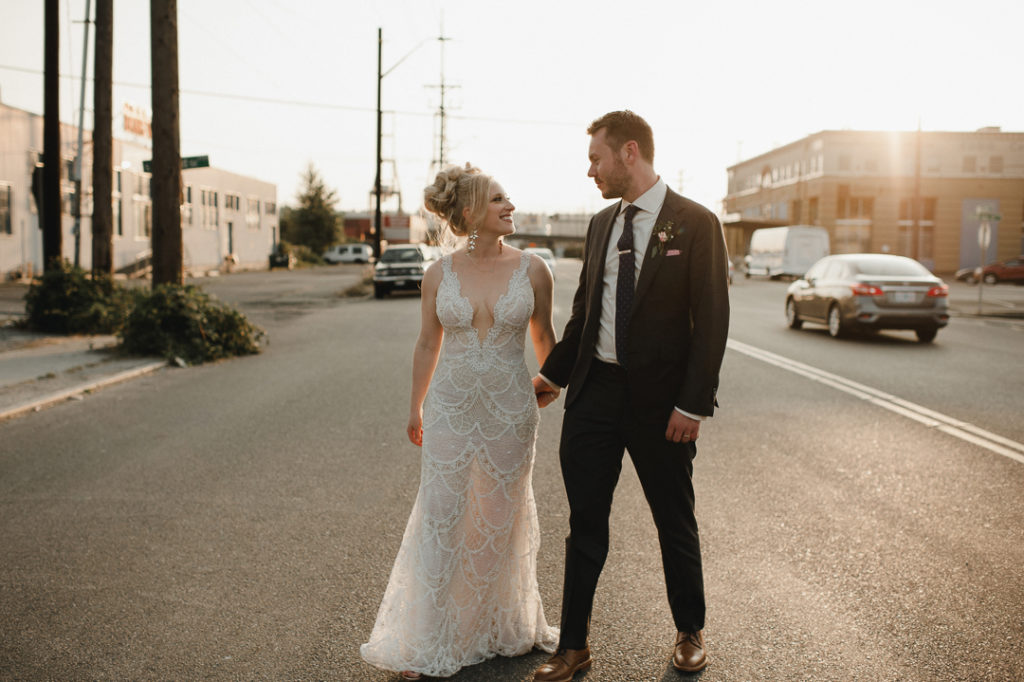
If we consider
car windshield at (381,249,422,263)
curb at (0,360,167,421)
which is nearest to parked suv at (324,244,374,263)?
car windshield at (381,249,422,263)

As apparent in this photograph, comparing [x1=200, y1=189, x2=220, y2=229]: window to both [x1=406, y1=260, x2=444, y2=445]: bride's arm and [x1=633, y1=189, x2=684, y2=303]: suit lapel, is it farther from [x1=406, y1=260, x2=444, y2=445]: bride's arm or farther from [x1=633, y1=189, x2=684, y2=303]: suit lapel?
[x1=633, y1=189, x2=684, y2=303]: suit lapel

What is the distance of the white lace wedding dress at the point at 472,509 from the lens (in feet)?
10.9

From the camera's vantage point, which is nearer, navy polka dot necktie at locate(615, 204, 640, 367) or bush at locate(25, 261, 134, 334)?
navy polka dot necktie at locate(615, 204, 640, 367)

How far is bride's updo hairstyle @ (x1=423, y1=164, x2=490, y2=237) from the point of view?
11.3 feet

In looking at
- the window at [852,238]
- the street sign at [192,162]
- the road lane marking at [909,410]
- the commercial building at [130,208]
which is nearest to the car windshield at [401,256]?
the commercial building at [130,208]

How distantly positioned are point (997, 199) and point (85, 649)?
78696mm

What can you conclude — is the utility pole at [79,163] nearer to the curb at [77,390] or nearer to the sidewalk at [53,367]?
the sidewalk at [53,367]

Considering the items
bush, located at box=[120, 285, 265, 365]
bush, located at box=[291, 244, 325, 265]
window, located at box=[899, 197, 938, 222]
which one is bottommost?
bush, located at box=[120, 285, 265, 365]

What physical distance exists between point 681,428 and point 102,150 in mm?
15857

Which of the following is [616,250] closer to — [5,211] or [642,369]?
[642,369]

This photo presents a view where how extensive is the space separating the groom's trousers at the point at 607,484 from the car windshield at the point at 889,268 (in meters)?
13.7

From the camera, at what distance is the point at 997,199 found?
231ft

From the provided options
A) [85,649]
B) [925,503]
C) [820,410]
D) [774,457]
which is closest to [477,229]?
[85,649]

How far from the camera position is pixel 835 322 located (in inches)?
642
